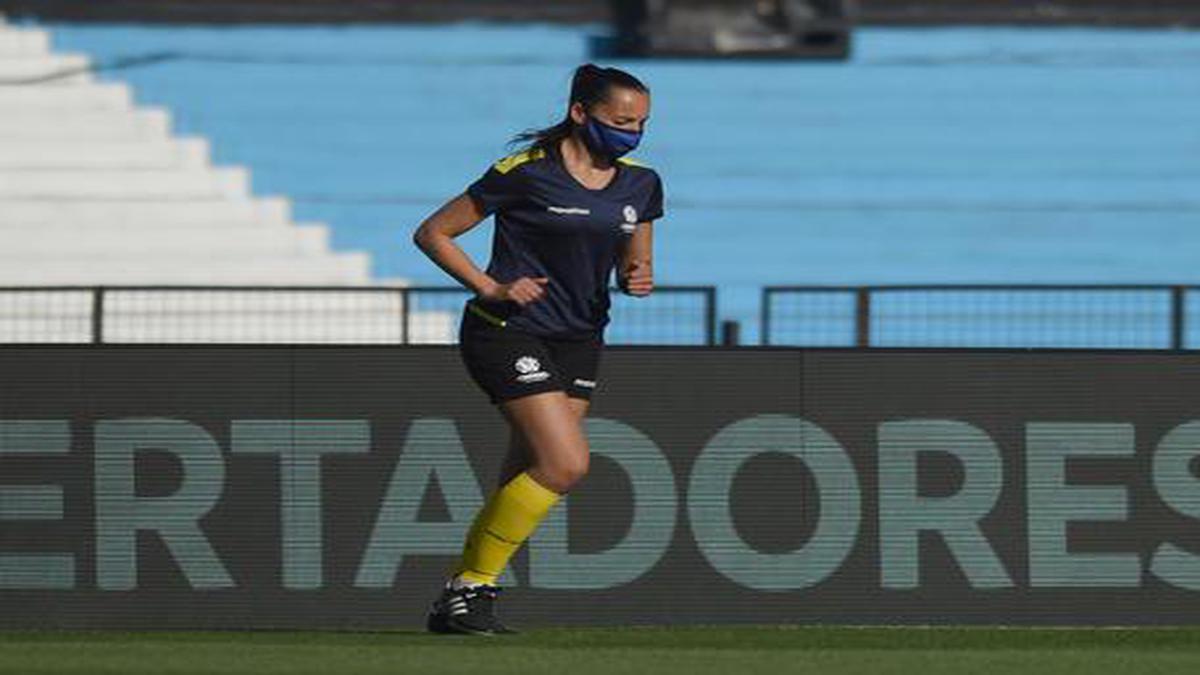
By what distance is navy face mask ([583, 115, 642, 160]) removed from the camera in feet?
26.0

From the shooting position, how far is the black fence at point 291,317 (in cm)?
1329

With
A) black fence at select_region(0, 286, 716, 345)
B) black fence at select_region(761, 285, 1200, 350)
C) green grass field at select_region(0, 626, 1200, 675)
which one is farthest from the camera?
black fence at select_region(761, 285, 1200, 350)

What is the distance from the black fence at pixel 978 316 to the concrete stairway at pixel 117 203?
5.06 meters

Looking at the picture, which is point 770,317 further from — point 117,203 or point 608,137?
point 117,203

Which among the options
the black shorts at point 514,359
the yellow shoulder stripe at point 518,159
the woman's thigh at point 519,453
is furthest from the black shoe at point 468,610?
the yellow shoulder stripe at point 518,159

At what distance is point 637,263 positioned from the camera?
8.23 meters

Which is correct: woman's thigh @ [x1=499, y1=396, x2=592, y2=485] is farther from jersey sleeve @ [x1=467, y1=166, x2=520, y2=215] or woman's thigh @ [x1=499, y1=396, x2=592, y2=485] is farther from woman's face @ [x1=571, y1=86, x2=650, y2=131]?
woman's face @ [x1=571, y1=86, x2=650, y2=131]

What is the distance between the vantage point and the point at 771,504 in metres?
9.74

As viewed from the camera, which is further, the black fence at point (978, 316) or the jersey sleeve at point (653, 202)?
the black fence at point (978, 316)

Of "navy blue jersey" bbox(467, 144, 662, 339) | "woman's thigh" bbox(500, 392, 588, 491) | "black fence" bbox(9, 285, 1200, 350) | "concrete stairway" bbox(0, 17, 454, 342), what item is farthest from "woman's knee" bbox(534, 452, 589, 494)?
"concrete stairway" bbox(0, 17, 454, 342)

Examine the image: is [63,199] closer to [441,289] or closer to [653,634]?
[441,289]

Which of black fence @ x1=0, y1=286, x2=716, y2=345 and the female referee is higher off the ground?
the female referee

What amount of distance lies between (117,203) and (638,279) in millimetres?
11196

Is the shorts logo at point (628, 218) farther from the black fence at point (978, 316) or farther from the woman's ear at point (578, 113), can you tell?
the black fence at point (978, 316)
